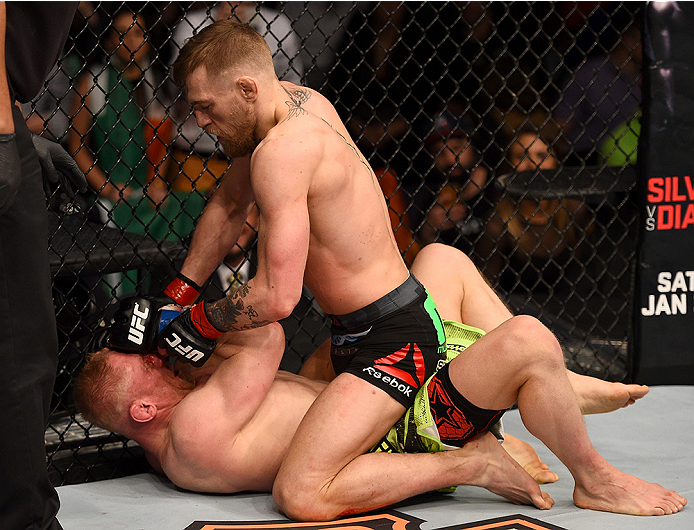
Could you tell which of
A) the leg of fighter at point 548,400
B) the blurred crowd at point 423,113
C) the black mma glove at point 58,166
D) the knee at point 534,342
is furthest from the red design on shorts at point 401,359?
the blurred crowd at point 423,113

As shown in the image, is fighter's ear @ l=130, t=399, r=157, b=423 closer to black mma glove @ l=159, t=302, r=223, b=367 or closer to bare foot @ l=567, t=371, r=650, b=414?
black mma glove @ l=159, t=302, r=223, b=367

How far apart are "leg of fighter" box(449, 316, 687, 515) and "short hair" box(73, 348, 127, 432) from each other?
2.59 ft

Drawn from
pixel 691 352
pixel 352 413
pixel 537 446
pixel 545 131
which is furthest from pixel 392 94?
pixel 352 413

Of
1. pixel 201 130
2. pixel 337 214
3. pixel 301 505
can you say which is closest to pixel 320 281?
pixel 337 214

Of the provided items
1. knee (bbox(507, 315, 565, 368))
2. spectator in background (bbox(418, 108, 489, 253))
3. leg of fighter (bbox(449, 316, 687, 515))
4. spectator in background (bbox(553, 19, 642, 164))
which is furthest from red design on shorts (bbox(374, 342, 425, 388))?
spectator in background (bbox(553, 19, 642, 164))

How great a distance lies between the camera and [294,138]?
155 centimetres

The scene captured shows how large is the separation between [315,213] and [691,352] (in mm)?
1508

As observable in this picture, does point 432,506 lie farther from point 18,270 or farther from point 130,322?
point 18,270

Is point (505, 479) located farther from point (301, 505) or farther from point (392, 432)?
point (301, 505)

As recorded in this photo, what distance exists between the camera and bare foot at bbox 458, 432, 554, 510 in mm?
1630

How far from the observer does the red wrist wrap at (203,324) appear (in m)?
1.63

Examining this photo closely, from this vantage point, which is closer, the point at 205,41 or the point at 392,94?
the point at 205,41

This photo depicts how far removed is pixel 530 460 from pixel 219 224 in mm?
958

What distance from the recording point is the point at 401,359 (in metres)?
1.68
